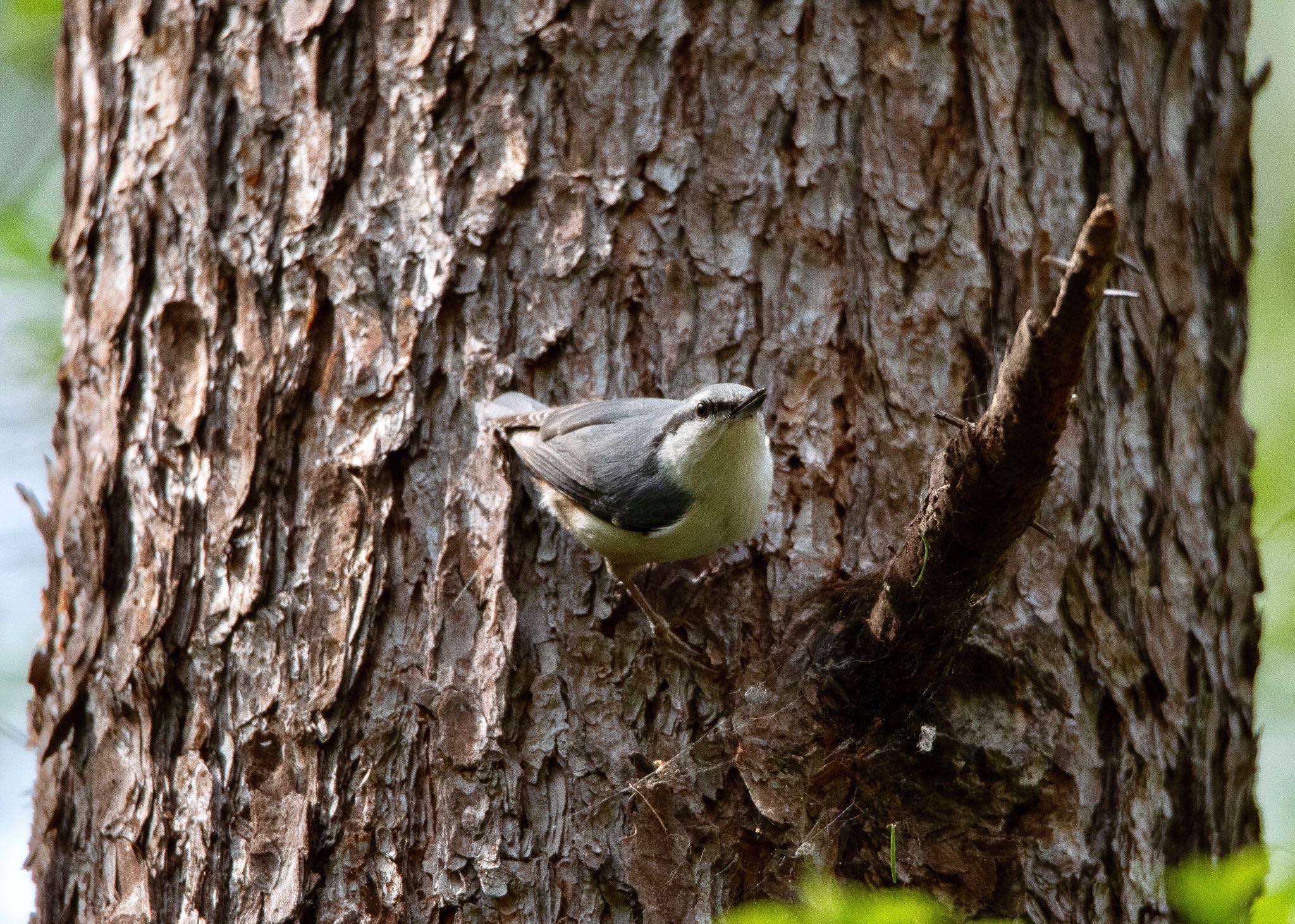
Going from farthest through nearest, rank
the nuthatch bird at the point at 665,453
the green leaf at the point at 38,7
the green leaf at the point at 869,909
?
1. the green leaf at the point at 38,7
2. the nuthatch bird at the point at 665,453
3. the green leaf at the point at 869,909

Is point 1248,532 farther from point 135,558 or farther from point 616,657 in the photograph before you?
point 135,558

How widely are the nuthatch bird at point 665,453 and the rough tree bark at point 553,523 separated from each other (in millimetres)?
74

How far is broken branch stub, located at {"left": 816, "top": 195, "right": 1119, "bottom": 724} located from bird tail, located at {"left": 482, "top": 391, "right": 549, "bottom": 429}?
0.84 meters

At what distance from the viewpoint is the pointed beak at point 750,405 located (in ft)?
8.38

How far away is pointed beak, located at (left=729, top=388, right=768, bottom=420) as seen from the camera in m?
2.55

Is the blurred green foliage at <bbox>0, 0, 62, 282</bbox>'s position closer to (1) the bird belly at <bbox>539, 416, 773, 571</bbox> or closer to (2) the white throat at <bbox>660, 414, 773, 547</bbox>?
(1) the bird belly at <bbox>539, 416, 773, 571</bbox>

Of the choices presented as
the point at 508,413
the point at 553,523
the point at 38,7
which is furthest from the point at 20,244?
the point at 553,523

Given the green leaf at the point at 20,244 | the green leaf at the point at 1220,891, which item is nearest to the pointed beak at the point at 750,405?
the green leaf at the point at 1220,891

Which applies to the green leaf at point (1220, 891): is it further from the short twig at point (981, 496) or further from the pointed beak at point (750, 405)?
the pointed beak at point (750, 405)

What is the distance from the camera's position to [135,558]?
2.78 metres

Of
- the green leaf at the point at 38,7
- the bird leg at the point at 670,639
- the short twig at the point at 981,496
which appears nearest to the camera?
the short twig at the point at 981,496

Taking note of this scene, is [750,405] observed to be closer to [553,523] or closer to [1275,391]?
[553,523]

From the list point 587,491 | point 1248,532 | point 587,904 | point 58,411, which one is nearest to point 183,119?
point 58,411

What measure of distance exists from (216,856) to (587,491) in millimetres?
1222
